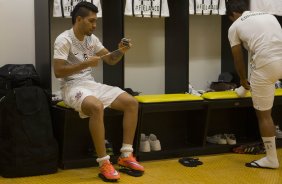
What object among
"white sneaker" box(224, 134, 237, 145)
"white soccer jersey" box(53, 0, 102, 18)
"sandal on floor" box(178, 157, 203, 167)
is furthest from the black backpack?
"white sneaker" box(224, 134, 237, 145)

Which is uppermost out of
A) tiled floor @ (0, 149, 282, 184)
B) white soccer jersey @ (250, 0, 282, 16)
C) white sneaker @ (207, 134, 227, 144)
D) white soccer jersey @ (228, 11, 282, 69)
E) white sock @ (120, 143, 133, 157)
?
white soccer jersey @ (250, 0, 282, 16)

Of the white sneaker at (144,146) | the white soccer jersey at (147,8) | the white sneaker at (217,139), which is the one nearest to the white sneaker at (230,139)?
the white sneaker at (217,139)

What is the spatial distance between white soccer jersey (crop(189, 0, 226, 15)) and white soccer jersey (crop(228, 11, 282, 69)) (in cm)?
78

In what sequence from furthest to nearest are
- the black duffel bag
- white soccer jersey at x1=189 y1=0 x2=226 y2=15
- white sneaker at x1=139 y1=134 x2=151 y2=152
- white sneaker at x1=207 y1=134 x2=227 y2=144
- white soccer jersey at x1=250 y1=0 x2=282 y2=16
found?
1. white soccer jersey at x1=250 y1=0 x2=282 y2=16
2. white soccer jersey at x1=189 y1=0 x2=226 y2=15
3. white sneaker at x1=207 y1=134 x2=227 y2=144
4. white sneaker at x1=139 y1=134 x2=151 y2=152
5. the black duffel bag

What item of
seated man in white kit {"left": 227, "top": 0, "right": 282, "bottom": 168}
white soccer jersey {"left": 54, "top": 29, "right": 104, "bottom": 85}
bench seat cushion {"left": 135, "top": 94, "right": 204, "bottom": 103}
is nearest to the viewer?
white soccer jersey {"left": 54, "top": 29, "right": 104, "bottom": 85}

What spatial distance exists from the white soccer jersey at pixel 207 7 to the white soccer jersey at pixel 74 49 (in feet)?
3.60

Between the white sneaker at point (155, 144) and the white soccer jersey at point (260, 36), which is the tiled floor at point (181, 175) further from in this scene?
the white soccer jersey at point (260, 36)

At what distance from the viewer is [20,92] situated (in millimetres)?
3119

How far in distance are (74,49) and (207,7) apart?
1.46 meters

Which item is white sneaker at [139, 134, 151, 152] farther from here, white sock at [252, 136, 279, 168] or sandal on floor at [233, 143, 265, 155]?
white sock at [252, 136, 279, 168]

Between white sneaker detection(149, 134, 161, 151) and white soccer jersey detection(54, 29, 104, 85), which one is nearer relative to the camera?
white soccer jersey detection(54, 29, 104, 85)

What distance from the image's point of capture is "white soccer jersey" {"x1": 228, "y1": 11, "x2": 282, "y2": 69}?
3.18 meters

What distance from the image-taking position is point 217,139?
3889 millimetres

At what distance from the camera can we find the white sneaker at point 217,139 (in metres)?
3.87
